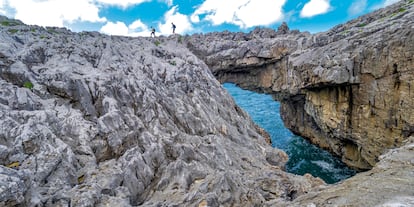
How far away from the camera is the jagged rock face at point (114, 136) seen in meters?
9.41

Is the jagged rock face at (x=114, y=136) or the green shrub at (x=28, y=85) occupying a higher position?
the green shrub at (x=28, y=85)

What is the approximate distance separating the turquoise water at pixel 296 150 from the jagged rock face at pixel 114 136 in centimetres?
985

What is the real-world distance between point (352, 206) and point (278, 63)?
1704 inches

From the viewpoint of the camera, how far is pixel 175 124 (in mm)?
15742

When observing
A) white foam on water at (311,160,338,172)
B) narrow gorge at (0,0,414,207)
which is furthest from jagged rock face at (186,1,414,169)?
white foam on water at (311,160,338,172)

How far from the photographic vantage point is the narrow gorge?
897 centimetres

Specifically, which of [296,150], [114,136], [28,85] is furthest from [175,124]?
[296,150]

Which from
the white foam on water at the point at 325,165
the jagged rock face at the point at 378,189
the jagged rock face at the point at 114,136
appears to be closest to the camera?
the jagged rock face at the point at 378,189

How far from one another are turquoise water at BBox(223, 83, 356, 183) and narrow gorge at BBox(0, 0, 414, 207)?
1.41 metres

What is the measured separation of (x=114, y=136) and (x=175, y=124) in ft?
13.5

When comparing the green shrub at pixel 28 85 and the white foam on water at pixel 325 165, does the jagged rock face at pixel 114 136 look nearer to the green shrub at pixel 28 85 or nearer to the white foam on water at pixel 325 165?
the green shrub at pixel 28 85

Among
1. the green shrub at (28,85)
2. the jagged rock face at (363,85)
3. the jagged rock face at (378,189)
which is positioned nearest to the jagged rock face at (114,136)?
the green shrub at (28,85)

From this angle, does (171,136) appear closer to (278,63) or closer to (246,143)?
(246,143)

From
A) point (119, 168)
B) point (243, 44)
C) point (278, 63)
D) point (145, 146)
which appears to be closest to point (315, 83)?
point (145, 146)
